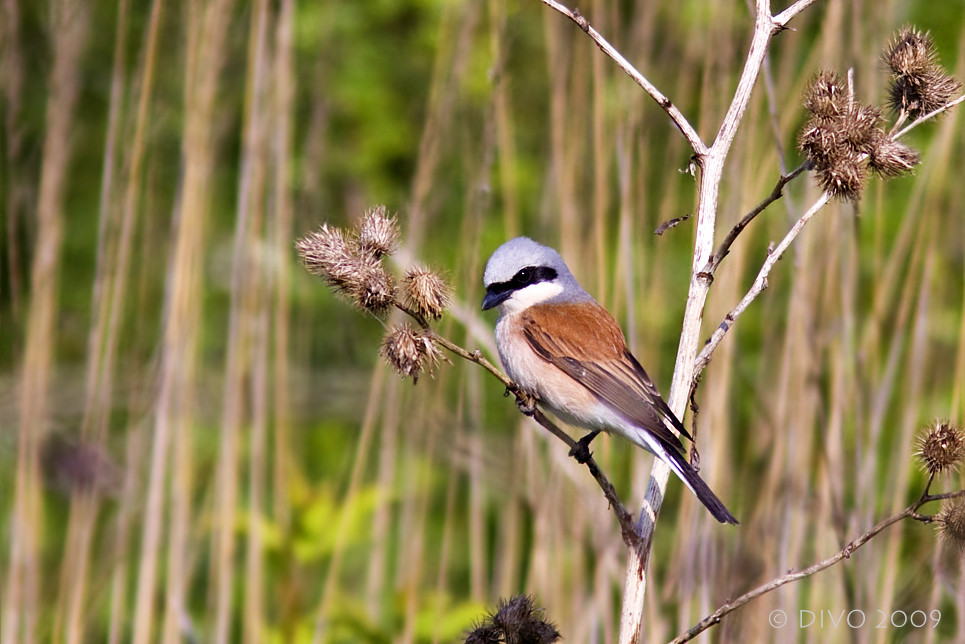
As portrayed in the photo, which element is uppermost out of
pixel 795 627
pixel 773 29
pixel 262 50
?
pixel 262 50

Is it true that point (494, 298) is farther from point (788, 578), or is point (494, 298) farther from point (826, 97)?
point (788, 578)

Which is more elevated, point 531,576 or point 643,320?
point 643,320

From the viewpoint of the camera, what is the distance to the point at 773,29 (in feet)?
5.17

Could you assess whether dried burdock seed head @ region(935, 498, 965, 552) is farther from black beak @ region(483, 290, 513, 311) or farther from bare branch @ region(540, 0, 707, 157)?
black beak @ region(483, 290, 513, 311)

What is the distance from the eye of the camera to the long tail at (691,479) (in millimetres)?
1788

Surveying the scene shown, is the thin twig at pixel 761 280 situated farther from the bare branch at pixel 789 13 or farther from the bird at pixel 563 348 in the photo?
the bird at pixel 563 348

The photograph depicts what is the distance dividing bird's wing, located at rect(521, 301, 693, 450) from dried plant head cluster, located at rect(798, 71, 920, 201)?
679 mm

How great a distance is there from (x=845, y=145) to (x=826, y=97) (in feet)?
0.43

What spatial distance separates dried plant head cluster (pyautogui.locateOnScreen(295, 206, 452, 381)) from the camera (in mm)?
1631

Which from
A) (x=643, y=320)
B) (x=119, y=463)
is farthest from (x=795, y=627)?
(x=119, y=463)

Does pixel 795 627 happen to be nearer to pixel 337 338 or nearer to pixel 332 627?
pixel 332 627

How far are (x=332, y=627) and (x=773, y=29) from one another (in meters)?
1.88

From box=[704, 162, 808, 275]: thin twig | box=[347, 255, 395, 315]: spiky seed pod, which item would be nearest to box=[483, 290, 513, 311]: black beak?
box=[347, 255, 395, 315]: spiky seed pod

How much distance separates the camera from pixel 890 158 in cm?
170
